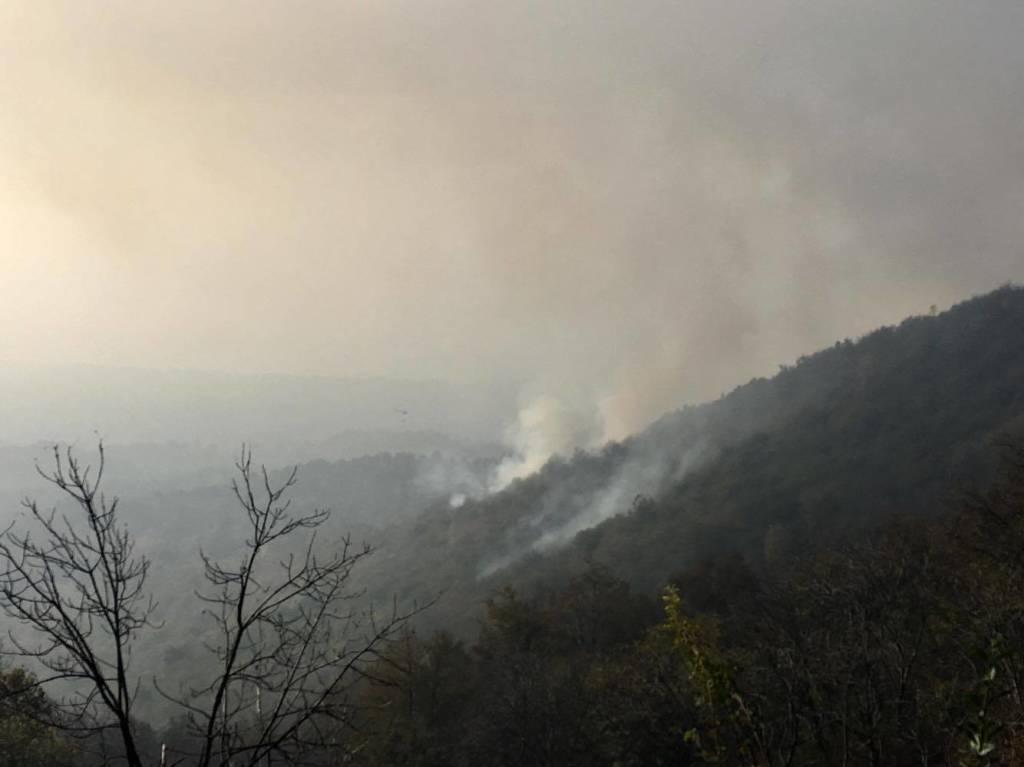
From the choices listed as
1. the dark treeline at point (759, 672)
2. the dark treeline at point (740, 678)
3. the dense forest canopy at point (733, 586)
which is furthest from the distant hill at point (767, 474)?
the dark treeline at point (740, 678)

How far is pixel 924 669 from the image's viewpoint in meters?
19.5

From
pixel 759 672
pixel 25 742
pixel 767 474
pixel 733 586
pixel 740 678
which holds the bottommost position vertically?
pixel 733 586

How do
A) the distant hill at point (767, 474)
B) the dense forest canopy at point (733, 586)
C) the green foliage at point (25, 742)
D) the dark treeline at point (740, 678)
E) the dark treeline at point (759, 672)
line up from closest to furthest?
the dark treeline at point (740, 678), the dark treeline at point (759, 672), the dense forest canopy at point (733, 586), the green foliage at point (25, 742), the distant hill at point (767, 474)

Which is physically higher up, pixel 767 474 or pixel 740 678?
→ pixel 767 474

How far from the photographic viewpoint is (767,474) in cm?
8294

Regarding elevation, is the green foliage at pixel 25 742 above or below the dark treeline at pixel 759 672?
above

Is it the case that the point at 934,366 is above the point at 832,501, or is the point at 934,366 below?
above

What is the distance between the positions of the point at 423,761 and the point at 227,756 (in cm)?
2013

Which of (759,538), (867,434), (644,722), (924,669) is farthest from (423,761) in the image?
(867,434)

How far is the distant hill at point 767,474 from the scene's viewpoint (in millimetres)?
66812

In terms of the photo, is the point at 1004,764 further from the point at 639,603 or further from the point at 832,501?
the point at 832,501

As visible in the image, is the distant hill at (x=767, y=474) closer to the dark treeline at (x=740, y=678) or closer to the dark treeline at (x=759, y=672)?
the dark treeline at (x=759, y=672)

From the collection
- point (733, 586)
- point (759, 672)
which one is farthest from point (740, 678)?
point (733, 586)

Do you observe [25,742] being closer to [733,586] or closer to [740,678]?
[740,678]
